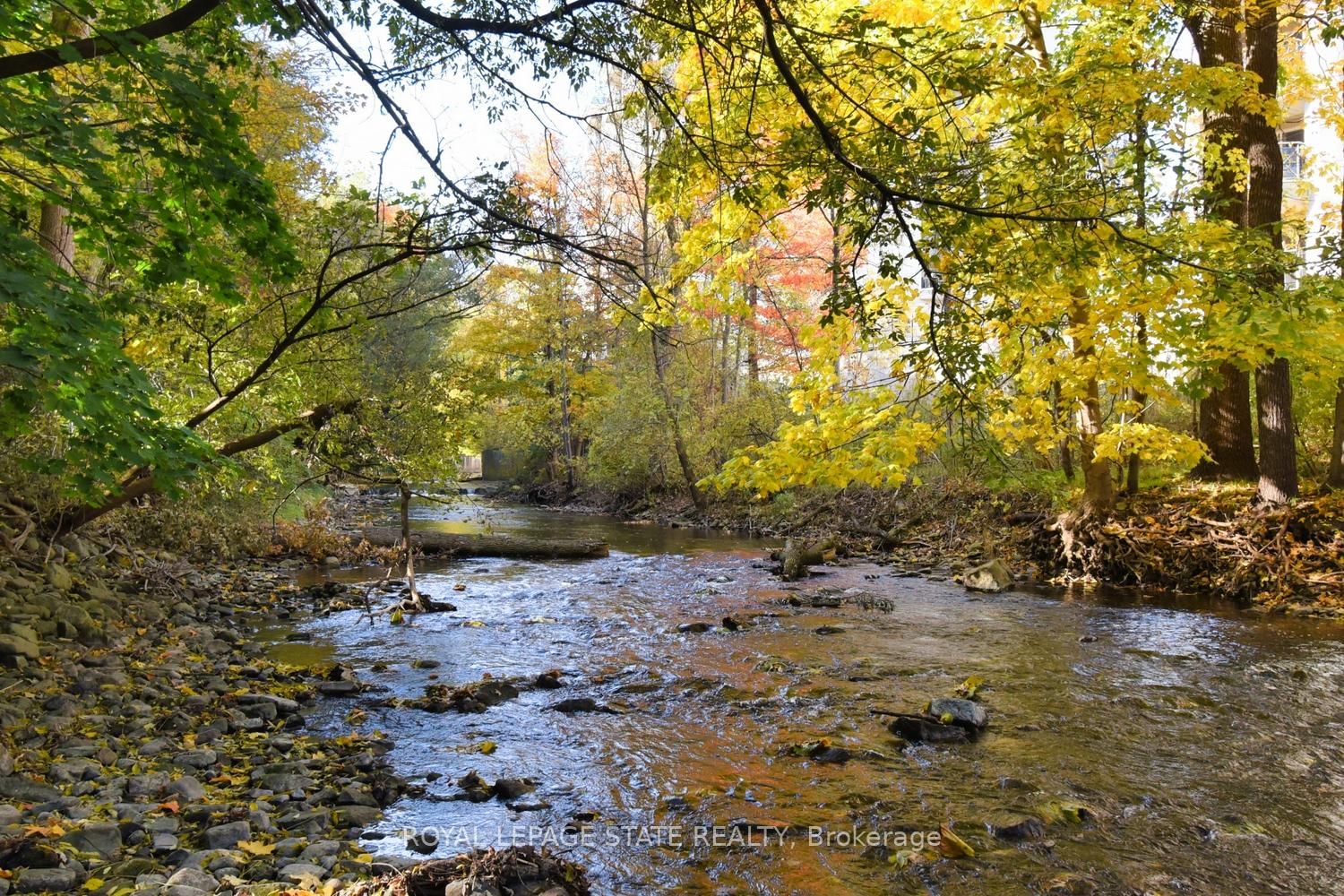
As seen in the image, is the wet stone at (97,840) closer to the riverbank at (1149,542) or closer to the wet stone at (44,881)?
the wet stone at (44,881)

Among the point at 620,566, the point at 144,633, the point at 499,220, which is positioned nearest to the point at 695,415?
the point at 620,566

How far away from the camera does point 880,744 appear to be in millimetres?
5375

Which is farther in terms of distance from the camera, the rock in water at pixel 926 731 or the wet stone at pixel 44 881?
the rock in water at pixel 926 731

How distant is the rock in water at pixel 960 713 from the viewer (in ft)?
18.4

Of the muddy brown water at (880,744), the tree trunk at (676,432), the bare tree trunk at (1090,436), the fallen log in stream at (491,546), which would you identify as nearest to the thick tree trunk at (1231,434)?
the bare tree trunk at (1090,436)

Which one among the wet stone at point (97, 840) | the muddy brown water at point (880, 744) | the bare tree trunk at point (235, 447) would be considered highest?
the bare tree trunk at point (235, 447)

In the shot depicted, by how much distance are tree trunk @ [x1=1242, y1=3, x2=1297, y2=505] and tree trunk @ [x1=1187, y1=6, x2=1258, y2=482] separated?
0.68 ft

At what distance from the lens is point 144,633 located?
24.2 feet

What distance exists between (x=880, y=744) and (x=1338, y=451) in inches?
367

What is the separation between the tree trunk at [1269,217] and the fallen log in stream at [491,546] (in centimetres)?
1041

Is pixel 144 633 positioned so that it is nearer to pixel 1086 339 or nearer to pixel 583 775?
pixel 583 775

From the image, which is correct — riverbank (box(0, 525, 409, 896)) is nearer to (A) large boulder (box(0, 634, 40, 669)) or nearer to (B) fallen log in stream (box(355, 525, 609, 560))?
(A) large boulder (box(0, 634, 40, 669))

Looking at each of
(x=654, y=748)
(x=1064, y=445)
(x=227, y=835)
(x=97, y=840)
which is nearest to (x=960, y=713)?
(x=654, y=748)

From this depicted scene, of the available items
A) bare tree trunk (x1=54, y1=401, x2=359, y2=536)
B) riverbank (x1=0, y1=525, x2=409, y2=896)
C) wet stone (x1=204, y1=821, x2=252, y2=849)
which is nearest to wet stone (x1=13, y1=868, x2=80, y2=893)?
riverbank (x1=0, y1=525, x2=409, y2=896)
